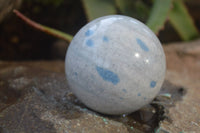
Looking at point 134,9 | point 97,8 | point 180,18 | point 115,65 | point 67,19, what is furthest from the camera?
point 67,19

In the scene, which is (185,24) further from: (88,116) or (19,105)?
(19,105)

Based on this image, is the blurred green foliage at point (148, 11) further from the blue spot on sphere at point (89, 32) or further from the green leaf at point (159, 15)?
the blue spot on sphere at point (89, 32)

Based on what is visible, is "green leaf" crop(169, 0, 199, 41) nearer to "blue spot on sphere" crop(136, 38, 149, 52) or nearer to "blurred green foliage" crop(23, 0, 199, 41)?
"blurred green foliage" crop(23, 0, 199, 41)

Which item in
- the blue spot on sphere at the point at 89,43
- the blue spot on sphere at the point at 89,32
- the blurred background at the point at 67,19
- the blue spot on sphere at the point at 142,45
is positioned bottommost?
the blurred background at the point at 67,19

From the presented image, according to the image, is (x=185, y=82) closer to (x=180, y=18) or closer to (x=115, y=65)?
(x=180, y=18)

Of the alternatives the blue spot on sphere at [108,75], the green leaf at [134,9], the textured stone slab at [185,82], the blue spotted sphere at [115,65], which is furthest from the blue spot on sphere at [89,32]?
the green leaf at [134,9]

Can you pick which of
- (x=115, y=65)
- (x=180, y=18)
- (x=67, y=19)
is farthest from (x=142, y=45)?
(x=67, y=19)
